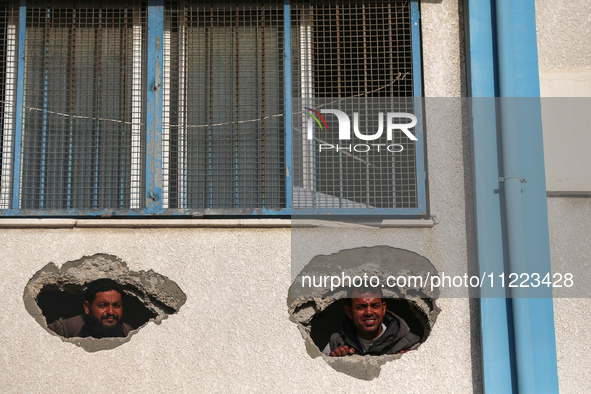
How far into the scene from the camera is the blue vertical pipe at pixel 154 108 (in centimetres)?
445

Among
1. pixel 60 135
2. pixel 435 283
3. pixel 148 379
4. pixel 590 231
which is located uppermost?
pixel 60 135

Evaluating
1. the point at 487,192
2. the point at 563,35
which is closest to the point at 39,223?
the point at 487,192

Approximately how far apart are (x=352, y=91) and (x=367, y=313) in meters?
1.44

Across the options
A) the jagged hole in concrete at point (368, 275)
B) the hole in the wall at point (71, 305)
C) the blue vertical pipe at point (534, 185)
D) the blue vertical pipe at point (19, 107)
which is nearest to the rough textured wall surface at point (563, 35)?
the blue vertical pipe at point (534, 185)

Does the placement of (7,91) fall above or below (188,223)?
above

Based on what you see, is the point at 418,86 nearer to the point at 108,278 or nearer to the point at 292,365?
the point at 292,365

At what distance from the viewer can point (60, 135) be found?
4.58 meters

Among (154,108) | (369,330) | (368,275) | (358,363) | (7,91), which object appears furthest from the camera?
(7,91)

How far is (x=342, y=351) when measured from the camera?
4.38 meters

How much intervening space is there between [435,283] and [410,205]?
51 cm

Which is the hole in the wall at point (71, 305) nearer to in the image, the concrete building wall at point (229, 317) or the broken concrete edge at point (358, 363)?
the concrete building wall at point (229, 317)

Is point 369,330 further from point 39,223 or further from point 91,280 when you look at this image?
point 39,223

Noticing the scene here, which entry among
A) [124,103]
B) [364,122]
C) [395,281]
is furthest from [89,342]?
[364,122]

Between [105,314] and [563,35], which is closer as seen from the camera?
[105,314]
